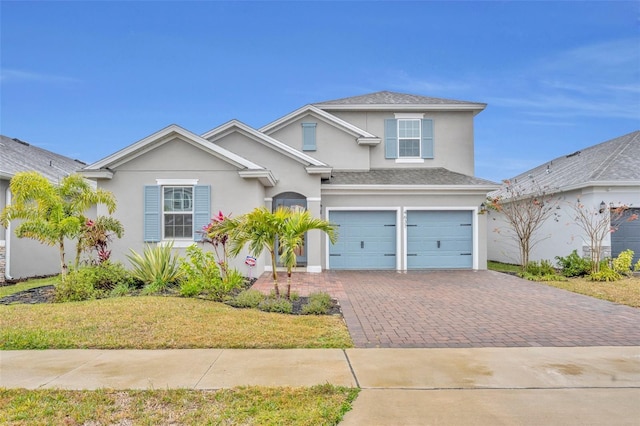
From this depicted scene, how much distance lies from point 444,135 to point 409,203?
174 inches

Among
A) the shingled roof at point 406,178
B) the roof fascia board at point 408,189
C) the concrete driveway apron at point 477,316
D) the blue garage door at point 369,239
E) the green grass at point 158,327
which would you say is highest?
the shingled roof at point 406,178

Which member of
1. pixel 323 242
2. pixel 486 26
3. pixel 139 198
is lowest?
pixel 323 242

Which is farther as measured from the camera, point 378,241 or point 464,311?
point 378,241

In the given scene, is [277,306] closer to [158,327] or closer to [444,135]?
[158,327]

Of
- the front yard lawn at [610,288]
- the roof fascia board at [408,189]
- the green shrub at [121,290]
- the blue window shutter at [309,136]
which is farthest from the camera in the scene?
the blue window shutter at [309,136]

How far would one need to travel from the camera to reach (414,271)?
15.6 m

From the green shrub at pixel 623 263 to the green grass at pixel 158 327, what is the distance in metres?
12.3

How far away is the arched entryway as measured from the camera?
50.7 ft

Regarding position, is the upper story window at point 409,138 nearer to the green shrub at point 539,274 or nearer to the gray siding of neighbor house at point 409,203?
the gray siding of neighbor house at point 409,203

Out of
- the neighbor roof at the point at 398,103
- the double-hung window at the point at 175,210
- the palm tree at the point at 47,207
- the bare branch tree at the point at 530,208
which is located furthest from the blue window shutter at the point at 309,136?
the palm tree at the point at 47,207

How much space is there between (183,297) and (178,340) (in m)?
3.41

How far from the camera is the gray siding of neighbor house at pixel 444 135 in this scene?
1816 centimetres

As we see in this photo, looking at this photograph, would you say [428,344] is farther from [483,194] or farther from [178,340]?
[483,194]

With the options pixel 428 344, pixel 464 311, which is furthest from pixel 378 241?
pixel 428 344
